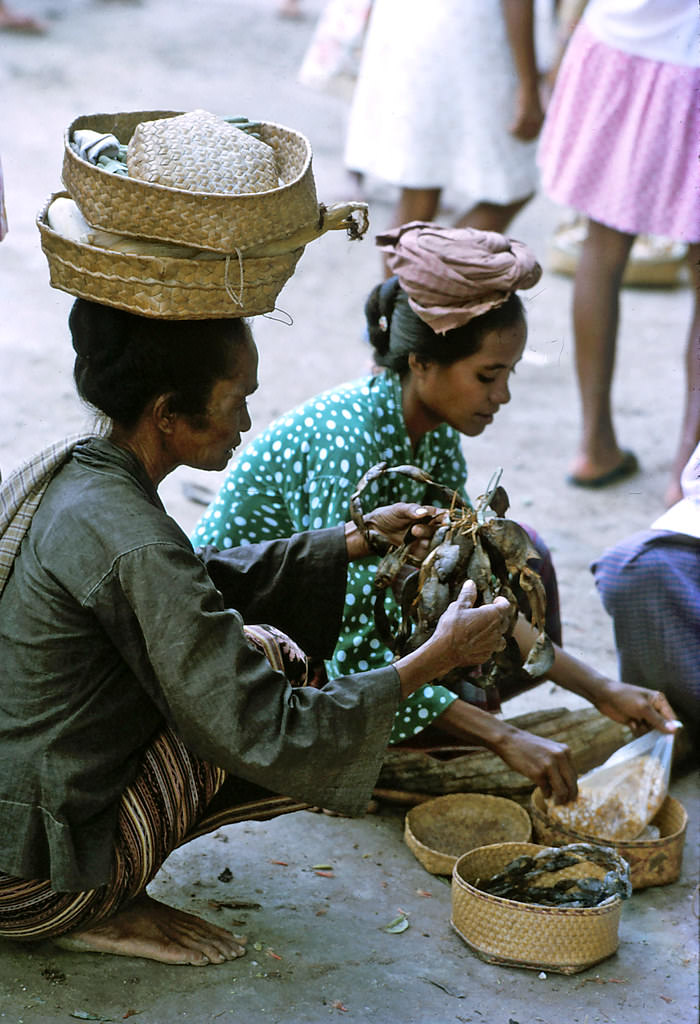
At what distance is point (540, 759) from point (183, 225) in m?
1.37

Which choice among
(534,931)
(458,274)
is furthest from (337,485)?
(534,931)

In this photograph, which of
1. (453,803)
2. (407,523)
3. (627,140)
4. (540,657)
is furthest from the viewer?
(627,140)

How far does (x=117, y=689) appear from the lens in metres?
2.41

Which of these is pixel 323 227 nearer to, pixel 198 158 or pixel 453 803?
pixel 198 158

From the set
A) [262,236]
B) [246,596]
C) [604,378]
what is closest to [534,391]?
[604,378]

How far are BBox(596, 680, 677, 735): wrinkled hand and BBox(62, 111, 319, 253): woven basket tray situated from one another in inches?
57.5

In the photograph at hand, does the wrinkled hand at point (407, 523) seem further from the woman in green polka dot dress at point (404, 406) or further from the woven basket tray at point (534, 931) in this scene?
the woven basket tray at point (534, 931)

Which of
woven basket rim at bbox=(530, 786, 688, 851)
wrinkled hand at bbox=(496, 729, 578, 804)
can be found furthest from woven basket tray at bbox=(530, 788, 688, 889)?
wrinkled hand at bbox=(496, 729, 578, 804)

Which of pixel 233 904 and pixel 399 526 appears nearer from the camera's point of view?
pixel 399 526

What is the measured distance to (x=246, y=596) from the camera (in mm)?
2850

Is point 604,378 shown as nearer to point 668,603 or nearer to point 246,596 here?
point 668,603

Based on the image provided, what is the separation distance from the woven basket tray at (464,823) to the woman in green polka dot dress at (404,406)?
0.25 metres

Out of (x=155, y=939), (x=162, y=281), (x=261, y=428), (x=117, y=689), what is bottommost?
(x=261, y=428)

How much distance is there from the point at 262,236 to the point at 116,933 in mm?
1367
